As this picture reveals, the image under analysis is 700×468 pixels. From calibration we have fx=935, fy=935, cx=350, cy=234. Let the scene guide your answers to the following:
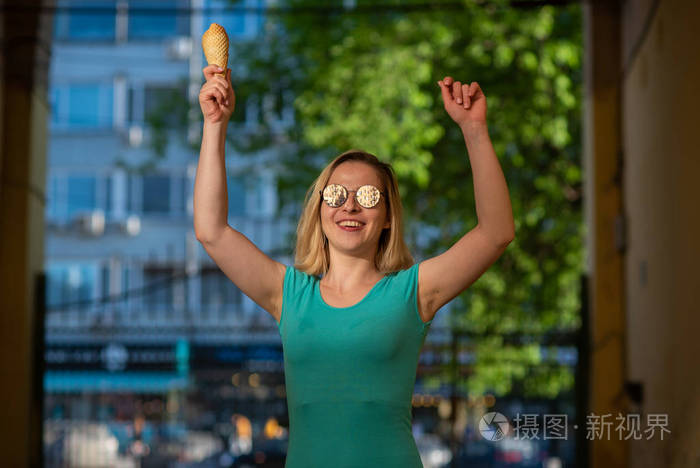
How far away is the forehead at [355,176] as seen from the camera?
8.50 feet

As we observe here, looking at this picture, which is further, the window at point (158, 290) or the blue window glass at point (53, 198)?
the blue window glass at point (53, 198)

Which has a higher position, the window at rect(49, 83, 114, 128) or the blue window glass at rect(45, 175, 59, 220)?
the window at rect(49, 83, 114, 128)

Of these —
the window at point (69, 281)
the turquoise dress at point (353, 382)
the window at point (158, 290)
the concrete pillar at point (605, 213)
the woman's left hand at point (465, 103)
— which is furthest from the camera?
the window at point (158, 290)

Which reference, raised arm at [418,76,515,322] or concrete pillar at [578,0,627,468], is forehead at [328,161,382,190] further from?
concrete pillar at [578,0,627,468]

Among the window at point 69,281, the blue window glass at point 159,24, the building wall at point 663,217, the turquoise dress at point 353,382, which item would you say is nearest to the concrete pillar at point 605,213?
the building wall at point 663,217

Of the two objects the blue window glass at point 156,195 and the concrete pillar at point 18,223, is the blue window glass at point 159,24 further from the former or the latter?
the concrete pillar at point 18,223

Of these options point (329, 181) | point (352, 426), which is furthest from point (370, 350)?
point (329, 181)

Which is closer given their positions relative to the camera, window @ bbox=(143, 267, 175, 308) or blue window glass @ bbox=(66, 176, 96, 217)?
window @ bbox=(143, 267, 175, 308)

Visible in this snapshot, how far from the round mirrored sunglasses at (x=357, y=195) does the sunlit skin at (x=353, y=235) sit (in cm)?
1

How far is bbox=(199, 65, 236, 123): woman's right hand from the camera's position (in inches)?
97.0

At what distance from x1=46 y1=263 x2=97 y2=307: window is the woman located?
16.8 m

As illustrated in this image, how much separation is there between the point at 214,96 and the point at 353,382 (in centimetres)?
83

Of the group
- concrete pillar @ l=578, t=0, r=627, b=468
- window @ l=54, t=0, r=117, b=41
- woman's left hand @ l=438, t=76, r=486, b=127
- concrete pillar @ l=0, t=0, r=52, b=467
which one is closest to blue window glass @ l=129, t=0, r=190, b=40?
window @ l=54, t=0, r=117, b=41

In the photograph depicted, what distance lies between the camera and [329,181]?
2.63 m
